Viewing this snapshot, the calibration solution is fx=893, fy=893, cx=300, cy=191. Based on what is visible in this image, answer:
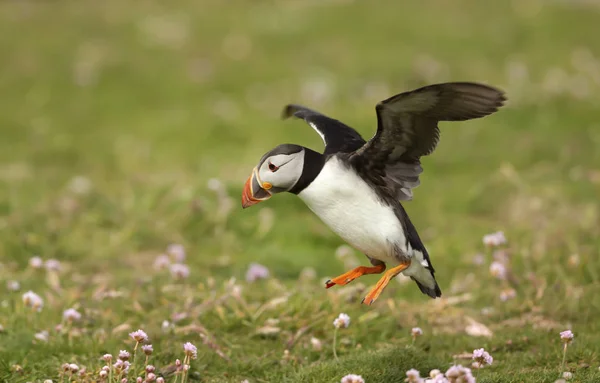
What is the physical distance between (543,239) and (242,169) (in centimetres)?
360

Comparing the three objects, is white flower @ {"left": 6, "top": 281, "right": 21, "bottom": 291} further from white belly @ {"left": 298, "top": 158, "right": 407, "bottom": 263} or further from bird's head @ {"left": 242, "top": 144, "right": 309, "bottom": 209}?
white belly @ {"left": 298, "top": 158, "right": 407, "bottom": 263}

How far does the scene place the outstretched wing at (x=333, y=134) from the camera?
5.08 meters

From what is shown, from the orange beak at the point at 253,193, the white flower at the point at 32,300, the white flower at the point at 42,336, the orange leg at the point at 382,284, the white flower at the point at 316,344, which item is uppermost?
the orange beak at the point at 253,193

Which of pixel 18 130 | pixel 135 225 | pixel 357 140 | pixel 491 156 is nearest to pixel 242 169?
pixel 135 225

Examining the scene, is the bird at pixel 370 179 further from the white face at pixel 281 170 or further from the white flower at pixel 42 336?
the white flower at pixel 42 336

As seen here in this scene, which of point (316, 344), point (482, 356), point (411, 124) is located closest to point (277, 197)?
point (316, 344)

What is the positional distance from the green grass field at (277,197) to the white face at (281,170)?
100 cm

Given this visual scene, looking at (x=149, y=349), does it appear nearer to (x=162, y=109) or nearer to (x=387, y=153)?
(x=387, y=153)

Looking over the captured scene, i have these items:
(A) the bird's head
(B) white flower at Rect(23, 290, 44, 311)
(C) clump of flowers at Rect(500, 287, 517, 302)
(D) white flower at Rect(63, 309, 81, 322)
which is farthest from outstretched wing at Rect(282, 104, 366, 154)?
(B) white flower at Rect(23, 290, 44, 311)

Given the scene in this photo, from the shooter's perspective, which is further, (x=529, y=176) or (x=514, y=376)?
(x=529, y=176)

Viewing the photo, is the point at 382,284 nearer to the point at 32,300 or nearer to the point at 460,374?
the point at 460,374

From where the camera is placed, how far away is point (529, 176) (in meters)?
9.23

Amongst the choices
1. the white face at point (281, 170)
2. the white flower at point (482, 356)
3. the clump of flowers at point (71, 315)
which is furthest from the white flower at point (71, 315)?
the white flower at point (482, 356)

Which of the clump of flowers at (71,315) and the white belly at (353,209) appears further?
the clump of flowers at (71,315)
